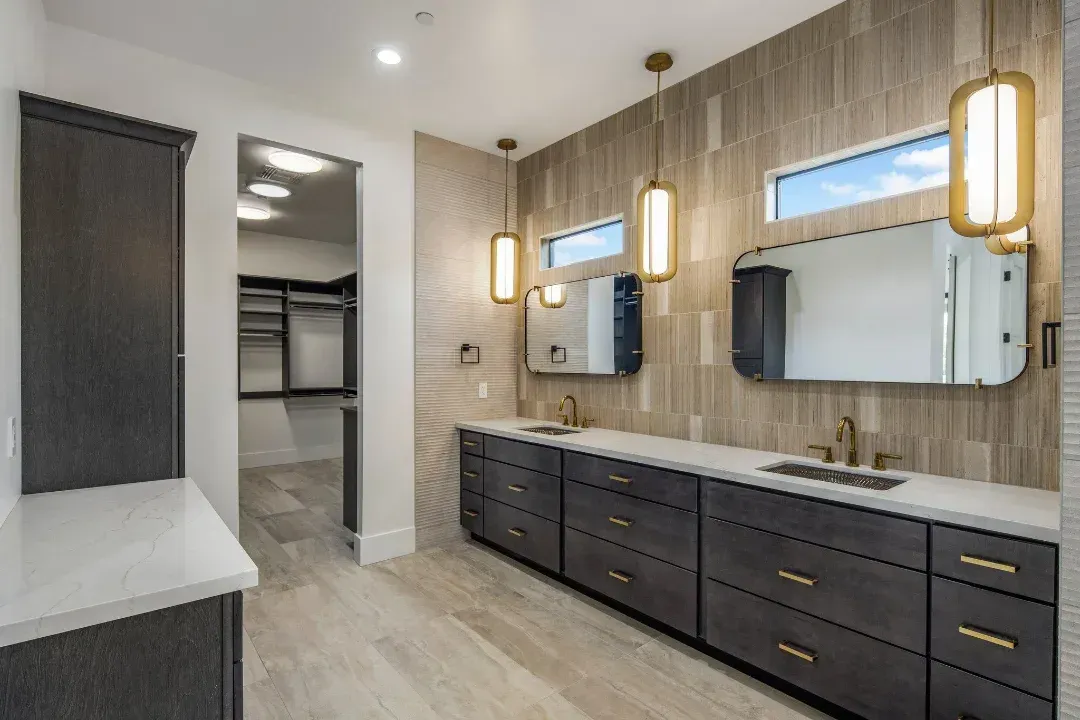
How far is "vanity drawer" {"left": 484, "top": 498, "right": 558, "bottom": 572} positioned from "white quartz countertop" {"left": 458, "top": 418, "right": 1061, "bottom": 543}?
1.73 feet

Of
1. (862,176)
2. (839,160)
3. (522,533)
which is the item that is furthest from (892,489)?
(522,533)

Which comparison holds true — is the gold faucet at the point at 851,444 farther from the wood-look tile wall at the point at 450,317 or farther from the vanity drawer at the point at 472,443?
the wood-look tile wall at the point at 450,317

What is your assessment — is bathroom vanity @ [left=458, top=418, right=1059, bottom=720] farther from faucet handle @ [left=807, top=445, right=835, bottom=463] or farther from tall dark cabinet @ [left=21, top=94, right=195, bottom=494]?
tall dark cabinet @ [left=21, top=94, right=195, bottom=494]

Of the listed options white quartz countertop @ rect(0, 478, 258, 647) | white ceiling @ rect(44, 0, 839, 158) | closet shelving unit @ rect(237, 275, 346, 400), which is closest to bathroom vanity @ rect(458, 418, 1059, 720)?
white quartz countertop @ rect(0, 478, 258, 647)

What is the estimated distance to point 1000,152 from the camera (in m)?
1.68

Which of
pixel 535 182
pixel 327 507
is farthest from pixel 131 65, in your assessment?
pixel 327 507

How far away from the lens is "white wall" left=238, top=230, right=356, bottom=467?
6.57 meters

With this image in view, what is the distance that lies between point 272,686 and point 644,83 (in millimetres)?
3460

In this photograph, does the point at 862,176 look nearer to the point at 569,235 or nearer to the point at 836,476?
the point at 836,476

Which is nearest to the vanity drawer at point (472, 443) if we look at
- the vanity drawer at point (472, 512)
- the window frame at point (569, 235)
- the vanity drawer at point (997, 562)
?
the vanity drawer at point (472, 512)

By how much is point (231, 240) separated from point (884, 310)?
3.19 meters

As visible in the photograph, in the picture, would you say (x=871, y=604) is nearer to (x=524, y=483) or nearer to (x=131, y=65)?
(x=524, y=483)

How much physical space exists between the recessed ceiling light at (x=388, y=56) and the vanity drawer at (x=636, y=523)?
7.95 feet

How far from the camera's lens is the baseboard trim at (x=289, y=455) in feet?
21.4
